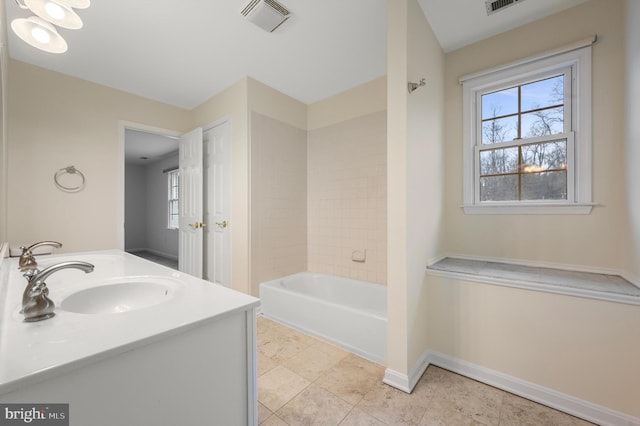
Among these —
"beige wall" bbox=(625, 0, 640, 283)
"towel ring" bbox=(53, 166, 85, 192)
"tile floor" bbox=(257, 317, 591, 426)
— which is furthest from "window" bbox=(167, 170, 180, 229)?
"beige wall" bbox=(625, 0, 640, 283)

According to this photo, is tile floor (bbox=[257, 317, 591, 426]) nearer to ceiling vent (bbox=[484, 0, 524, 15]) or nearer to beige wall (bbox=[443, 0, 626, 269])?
beige wall (bbox=[443, 0, 626, 269])

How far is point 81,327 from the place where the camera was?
727 mm

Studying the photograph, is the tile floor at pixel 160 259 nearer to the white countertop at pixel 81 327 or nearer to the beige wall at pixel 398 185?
the white countertop at pixel 81 327

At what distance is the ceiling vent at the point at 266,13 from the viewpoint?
174 cm

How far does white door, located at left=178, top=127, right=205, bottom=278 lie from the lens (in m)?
3.07

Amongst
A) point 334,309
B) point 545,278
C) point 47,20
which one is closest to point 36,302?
point 47,20

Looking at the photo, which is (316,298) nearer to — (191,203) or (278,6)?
(191,203)

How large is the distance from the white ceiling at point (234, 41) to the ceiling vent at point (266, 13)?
58mm

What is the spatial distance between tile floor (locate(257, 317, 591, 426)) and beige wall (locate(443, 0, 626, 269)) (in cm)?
104

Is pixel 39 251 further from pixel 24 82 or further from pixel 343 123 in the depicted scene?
pixel 343 123

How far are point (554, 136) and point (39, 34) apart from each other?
125 inches

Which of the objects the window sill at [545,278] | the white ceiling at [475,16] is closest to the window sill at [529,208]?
the window sill at [545,278]

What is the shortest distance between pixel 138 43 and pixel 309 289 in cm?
296

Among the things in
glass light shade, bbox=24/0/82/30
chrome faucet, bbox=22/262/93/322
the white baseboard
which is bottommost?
the white baseboard
